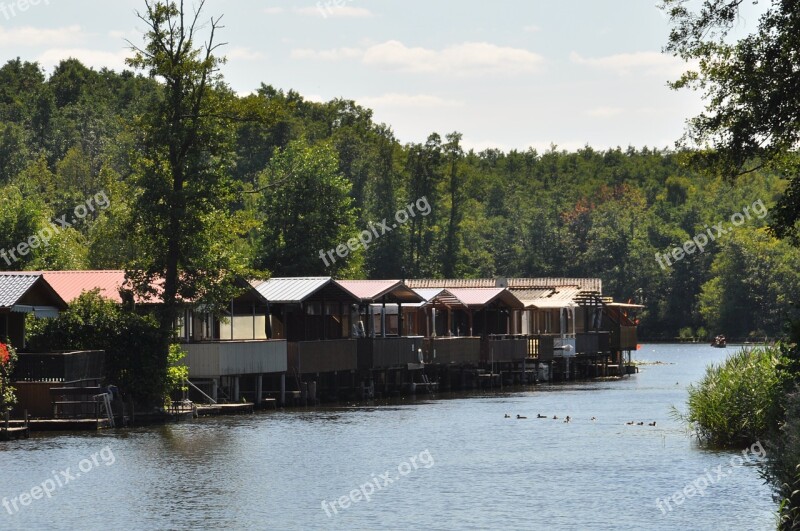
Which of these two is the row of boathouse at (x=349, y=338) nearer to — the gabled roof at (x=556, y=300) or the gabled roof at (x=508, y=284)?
the gabled roof at (x=556, y=300)

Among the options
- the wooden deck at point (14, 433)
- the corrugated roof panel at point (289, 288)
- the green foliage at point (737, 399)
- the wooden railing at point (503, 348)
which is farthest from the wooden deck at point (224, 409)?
the wooden railing at point (503, 348)

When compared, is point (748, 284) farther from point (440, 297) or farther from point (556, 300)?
point (440, 297)

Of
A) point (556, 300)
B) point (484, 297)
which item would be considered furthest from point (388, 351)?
point (556, 300)

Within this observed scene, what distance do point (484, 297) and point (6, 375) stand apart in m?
42.2

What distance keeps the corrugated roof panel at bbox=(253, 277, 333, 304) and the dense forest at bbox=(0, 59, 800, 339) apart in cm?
2242

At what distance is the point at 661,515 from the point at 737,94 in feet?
33.5

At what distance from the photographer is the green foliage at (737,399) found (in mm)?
41697

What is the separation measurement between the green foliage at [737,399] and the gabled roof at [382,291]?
1102 inches

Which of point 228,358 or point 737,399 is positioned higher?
point 228,358

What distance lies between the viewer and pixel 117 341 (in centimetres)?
5441

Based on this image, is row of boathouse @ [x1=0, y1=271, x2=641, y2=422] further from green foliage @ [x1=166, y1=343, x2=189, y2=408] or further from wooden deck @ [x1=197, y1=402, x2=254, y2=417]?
green foliage @ [x1=166, y1=343, x2=189, y2=408]

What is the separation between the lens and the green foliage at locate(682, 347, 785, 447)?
137ft

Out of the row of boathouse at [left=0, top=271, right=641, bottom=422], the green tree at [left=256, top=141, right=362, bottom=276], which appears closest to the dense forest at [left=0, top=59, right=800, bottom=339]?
the green tree at [left=256, top=141, right=362, bottom=276]

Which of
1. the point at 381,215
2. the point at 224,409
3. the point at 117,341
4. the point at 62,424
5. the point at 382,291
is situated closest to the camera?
the point at 62,424
